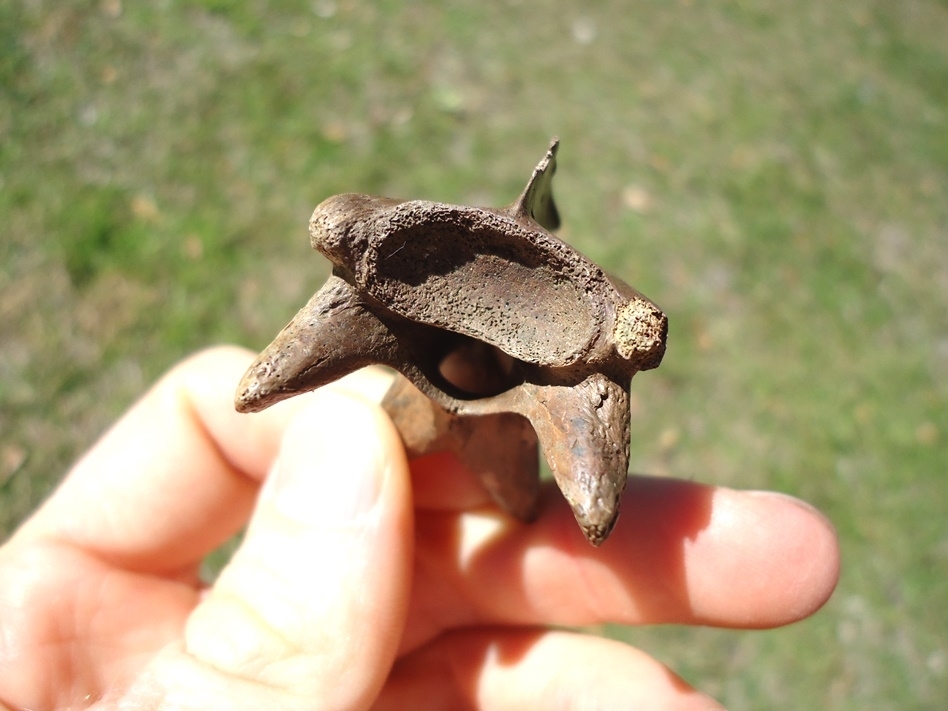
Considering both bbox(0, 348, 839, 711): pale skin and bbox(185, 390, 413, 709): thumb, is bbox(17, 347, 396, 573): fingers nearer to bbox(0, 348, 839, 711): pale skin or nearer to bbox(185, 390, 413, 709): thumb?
bbox(0, 348, 839, 711): pale skin

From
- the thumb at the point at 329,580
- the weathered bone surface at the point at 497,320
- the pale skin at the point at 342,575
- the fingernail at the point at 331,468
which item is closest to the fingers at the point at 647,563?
the pale skin at the point at 342,575

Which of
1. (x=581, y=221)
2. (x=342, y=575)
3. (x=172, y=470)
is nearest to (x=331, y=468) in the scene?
(x=342, y=575)

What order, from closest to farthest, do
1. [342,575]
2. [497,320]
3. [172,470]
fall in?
[497,320], [342,575], [172,470]

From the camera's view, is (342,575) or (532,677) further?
(532,677)

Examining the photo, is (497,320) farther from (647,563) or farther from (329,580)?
(647,563)

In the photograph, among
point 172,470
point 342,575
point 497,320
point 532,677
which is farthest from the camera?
point 172,470

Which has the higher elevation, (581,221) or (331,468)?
(331,468)

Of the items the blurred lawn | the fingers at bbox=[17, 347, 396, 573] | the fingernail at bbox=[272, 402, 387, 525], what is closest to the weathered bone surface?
the fingernail at bbox=[272, 402, 387, 525]
